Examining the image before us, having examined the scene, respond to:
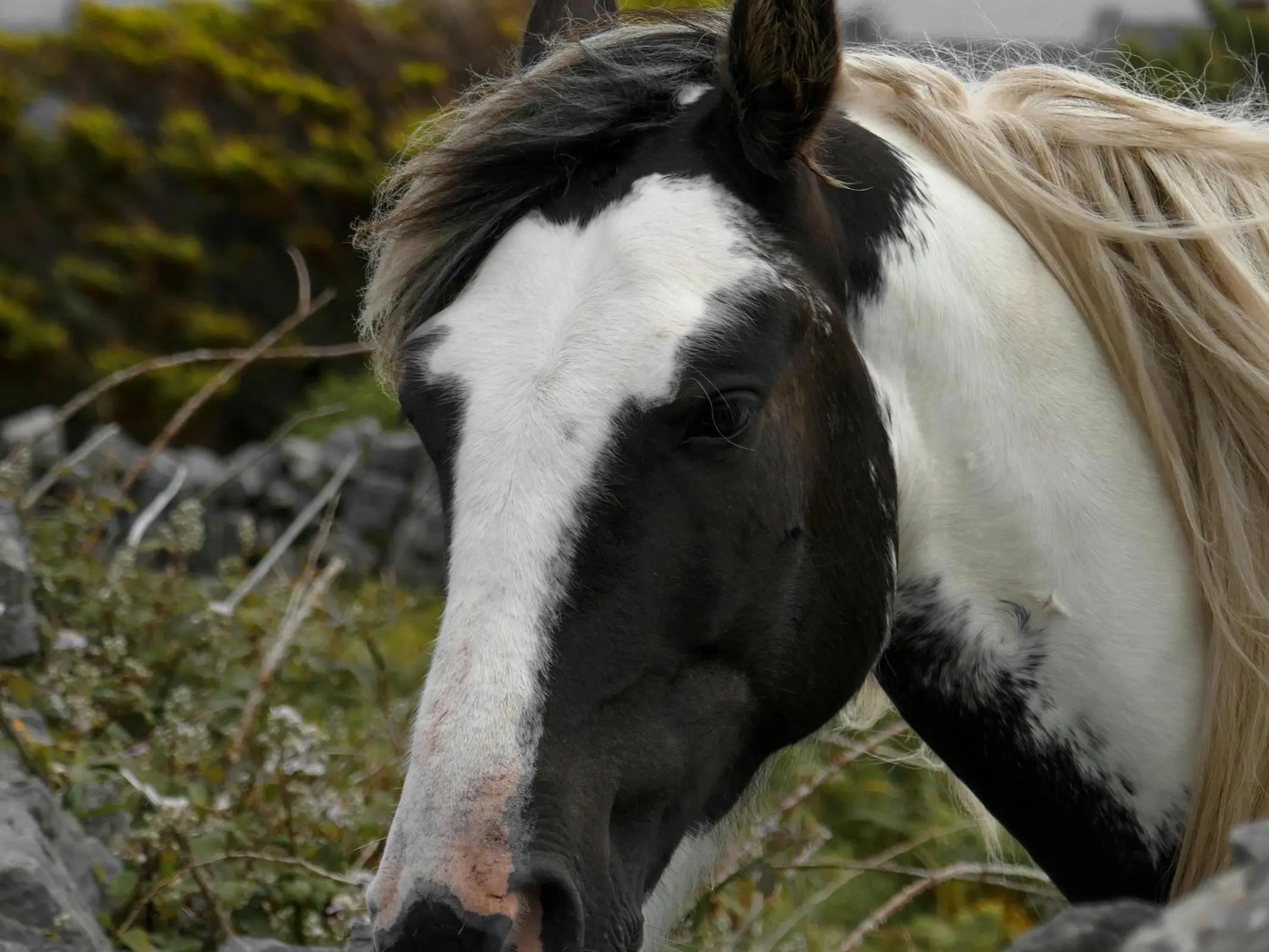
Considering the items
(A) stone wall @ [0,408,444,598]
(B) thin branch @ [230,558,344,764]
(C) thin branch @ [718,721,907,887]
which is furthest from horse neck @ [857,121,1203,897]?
A: (A) stone wall @ [0,408,444,598]

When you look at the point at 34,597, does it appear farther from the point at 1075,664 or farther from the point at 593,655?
the point at 1075,664

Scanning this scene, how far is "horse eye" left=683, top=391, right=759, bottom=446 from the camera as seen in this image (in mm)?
1570

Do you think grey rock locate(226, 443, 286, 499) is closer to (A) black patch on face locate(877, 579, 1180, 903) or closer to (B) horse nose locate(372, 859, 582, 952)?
(A) black patch on face locate(877, 579, 1180, 903)

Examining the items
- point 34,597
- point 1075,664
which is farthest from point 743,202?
point 34,597

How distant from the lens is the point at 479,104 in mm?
1899

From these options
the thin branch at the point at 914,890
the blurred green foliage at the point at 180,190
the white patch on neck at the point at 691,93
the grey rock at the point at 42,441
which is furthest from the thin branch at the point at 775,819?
the blurred green foliage at the point at 180,190

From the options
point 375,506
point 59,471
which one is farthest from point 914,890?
point 375,506

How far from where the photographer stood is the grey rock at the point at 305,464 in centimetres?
785

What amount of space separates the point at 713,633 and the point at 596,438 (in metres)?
0.29

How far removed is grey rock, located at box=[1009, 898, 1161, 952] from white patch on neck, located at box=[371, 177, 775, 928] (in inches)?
21.2

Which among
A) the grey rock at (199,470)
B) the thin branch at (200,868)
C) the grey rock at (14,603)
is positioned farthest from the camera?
the grey rock at (199,470)

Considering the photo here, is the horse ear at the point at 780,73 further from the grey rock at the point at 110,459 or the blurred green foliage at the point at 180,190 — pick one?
the blurred green foliage at the point at 180,190

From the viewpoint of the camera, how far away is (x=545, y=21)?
7.19 ft

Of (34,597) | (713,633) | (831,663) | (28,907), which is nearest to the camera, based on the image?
(713,633)
